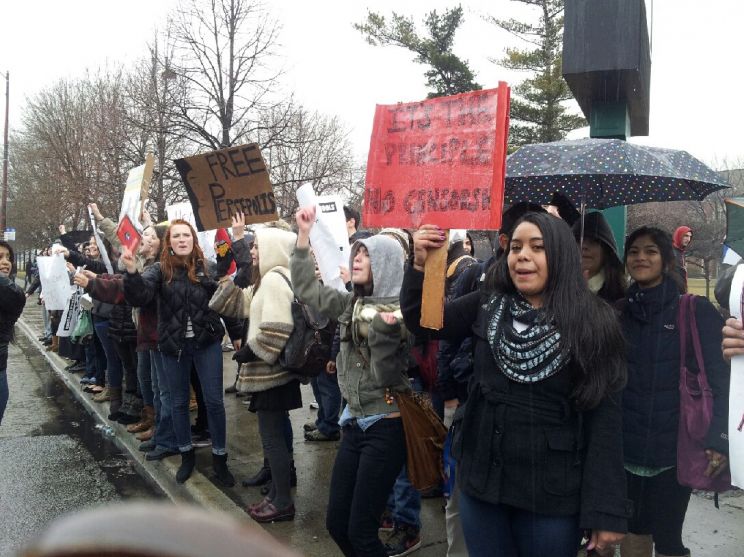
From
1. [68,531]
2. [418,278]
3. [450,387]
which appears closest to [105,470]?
[450,387]

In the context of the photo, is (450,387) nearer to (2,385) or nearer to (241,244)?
(241,244)

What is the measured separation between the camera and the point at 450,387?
4031 mm

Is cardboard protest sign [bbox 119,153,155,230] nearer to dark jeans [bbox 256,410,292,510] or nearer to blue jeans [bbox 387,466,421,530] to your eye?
dark jeans [bbox 256,410,292,510]

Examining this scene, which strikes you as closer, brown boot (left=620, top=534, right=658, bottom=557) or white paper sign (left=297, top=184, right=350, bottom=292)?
brown boot (left=620, top=534, right=658, bottom=557)

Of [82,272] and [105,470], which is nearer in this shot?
[82,272]

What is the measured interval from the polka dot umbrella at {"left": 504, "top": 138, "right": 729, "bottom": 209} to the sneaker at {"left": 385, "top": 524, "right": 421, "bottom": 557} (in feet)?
7.01

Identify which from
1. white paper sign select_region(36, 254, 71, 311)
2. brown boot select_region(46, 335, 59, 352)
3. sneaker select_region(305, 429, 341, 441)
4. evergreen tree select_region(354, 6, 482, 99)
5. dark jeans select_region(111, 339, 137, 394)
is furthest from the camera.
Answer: evergreen tree select_region(354, 6, 482, 99)

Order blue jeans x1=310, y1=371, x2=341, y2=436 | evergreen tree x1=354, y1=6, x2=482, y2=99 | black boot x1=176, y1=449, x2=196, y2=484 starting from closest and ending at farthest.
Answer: black boot x1=176, y1=449, x2=196, y2=484
blue jeans x1=310, y1=371, x2=341, y2=436
evergreen tree x1=354, y1=6, x2=482, y2=99

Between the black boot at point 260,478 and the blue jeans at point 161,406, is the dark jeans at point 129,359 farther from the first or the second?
the black boot at point 260,478

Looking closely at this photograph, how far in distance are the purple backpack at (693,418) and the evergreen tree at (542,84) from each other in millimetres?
15050

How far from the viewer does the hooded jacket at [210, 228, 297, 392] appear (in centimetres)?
465

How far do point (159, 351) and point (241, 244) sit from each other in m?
1.10

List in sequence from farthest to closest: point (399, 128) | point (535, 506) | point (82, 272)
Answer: point (82, 272), point (399, 128), point (535, 506)

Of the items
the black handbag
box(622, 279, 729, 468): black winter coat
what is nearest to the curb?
the black handbag
